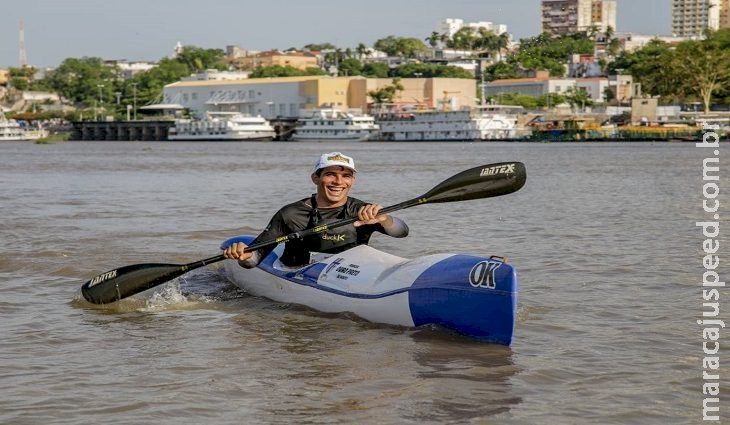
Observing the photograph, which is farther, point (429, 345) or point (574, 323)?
point (574, 323)

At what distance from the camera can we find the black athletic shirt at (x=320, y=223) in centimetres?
1041

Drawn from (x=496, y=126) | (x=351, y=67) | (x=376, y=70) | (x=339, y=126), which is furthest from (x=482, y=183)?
(x=351, y=67)

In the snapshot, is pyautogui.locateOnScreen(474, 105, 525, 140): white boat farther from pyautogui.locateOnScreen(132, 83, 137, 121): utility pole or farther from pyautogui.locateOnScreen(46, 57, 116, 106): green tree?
pyautogui.locateOnScreen(46, 57, 116, 106): green tree

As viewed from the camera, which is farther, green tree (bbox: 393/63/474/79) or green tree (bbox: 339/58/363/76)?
green tree (bbox: 339/58/363/76)

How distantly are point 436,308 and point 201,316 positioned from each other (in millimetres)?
3024

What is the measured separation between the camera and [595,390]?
8062mm

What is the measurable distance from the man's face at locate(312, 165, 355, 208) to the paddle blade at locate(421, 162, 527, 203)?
2.78 feet

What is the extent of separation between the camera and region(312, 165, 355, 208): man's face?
10.2 metres

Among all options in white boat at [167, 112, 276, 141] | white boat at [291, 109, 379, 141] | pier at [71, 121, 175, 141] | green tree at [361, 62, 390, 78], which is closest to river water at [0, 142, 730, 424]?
white boat at [291, 109, 379, 141]

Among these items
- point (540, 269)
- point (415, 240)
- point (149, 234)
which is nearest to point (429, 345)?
point (540, 269)

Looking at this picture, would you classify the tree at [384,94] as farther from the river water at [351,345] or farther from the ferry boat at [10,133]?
the river water at [351,345]

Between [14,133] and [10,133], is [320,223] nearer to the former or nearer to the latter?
[10,133]

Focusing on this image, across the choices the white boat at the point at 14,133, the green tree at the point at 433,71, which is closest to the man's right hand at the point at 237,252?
the white boat at the point at 14,133

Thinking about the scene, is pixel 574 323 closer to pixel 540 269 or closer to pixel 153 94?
→ pixel 540 269
